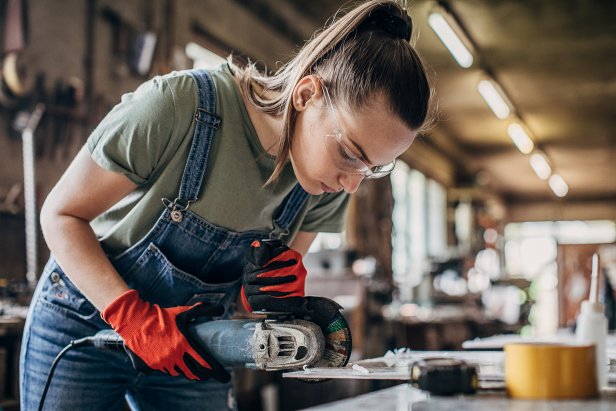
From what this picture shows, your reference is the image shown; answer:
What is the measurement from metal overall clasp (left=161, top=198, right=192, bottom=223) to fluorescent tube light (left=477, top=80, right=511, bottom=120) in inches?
Answer: 306

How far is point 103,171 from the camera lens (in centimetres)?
133

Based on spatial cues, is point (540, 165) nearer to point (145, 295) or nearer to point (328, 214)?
point (328, 214)

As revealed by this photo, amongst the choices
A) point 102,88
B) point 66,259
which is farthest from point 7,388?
point 102,88

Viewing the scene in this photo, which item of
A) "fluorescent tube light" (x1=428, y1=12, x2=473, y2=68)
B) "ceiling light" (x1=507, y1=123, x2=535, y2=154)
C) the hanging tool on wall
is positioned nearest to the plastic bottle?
the hanging tool on wall

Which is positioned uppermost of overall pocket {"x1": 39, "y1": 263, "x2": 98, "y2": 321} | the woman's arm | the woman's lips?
the woman's lips

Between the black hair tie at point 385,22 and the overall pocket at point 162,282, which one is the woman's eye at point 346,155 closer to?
the black hair tie at point 385,22

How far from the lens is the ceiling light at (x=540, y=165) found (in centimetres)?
1302

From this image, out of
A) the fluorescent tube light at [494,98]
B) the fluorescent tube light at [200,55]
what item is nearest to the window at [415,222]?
the fluorescent tube light at [494,98]

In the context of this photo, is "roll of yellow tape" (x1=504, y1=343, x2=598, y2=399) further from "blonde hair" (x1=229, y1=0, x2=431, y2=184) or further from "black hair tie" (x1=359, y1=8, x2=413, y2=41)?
"black hair tie" (x1=359, y1=8, x2=413, y2=41)

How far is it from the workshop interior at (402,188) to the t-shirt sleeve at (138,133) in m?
0.31

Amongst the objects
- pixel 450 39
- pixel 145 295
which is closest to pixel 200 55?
pixel 450 39

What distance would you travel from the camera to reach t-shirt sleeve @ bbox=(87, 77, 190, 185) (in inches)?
51.9

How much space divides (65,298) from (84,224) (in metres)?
0.19

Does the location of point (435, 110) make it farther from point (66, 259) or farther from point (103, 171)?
point (66, 259)
